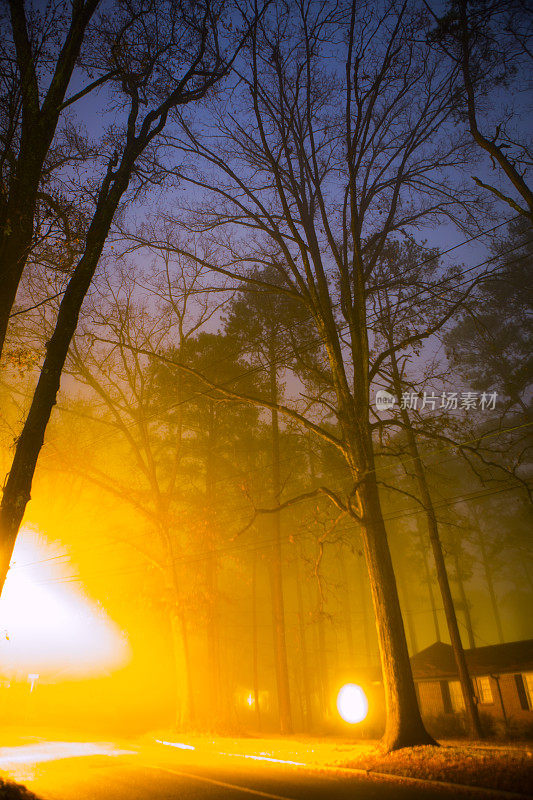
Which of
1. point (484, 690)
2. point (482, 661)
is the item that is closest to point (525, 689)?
point (484, 690)

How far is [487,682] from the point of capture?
931 inches

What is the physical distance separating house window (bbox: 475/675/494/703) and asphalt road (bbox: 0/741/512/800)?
16915 mm

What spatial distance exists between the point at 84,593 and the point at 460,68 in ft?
92.4

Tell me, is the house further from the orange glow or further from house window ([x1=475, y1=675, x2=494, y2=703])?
the orange glow

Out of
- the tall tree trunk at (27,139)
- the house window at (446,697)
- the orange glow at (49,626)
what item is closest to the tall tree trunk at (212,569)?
the orange glow at (49,626)

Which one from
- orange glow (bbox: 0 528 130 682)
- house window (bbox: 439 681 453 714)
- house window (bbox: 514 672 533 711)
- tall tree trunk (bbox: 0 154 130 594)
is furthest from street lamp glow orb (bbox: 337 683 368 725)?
orange glow (bbox: 0 528 130 682)

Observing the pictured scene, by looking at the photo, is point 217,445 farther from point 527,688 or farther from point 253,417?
point 527,688

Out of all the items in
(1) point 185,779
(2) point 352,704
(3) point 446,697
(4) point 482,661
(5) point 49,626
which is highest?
(5) point 49,626

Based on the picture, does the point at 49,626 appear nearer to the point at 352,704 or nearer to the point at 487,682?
the point at 352,704

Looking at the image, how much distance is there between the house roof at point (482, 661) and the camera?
2255 cm

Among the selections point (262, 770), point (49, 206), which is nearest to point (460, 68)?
point (49, 206)

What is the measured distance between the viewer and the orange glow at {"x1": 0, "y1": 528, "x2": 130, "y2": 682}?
1017 inches

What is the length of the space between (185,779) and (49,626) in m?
24.3

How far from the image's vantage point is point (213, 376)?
2061cm
